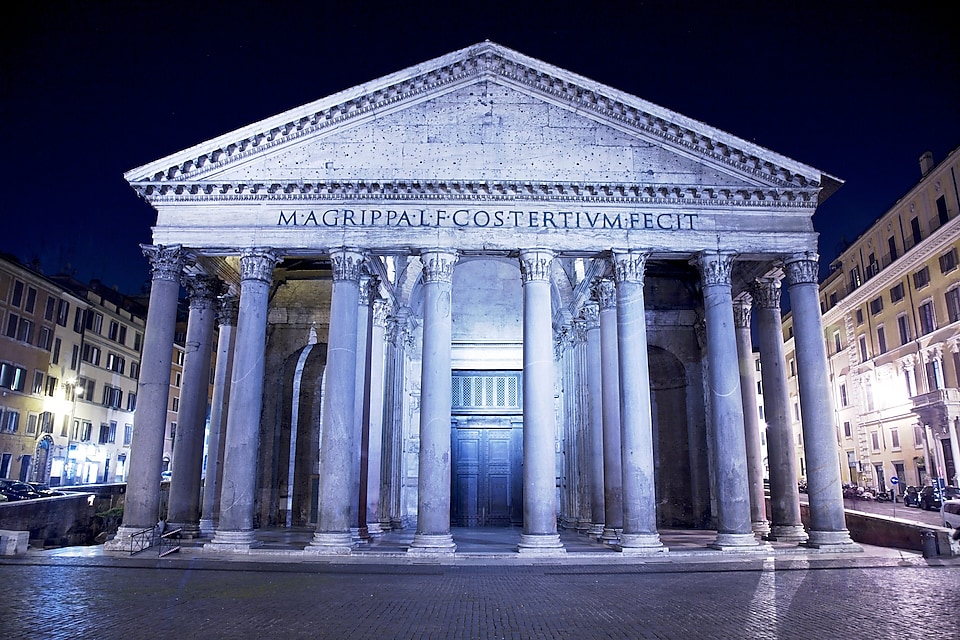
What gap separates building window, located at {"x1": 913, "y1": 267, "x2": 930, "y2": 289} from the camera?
3544 centimetres

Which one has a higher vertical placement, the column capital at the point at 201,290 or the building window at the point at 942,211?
the building window at the point at 942,211

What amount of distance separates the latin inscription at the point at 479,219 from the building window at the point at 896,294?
26574 mm

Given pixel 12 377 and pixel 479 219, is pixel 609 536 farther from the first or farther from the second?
pixel 12 377

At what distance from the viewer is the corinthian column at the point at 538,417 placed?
16109 millimetres

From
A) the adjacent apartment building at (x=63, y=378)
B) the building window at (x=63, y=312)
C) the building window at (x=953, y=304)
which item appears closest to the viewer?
the building window at (x=953, y=304)

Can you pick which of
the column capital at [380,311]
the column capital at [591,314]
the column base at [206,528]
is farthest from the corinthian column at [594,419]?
the column base at [206,528]

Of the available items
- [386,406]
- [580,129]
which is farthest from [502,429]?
[580,129]

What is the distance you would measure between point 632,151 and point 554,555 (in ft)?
33.3

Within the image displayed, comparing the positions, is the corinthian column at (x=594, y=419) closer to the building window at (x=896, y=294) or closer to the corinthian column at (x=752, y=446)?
the corinthian column at (x=752, y=446)

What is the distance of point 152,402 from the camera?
1712 cm

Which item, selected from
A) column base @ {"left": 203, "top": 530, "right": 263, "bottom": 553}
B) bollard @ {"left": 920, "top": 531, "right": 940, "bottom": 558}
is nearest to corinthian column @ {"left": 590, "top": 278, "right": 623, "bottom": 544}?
bollard @ {"left": 920, "top": 531, "right": 940, "bottom": 558}

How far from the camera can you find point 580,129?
18.5 meters

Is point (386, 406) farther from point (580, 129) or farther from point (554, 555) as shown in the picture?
point (580, 129)

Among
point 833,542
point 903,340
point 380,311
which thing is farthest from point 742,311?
point 903,340
